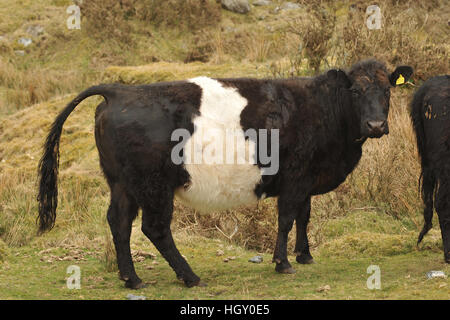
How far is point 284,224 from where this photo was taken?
253 inches

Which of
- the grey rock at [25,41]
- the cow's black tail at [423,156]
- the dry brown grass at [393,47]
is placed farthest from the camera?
the grey rock at [25,41]

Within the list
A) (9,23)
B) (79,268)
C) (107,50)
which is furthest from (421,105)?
(9,23)

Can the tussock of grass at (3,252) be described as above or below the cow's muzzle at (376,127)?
below

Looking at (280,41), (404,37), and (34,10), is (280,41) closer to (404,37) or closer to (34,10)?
(404,37)

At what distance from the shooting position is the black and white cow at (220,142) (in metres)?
5.88

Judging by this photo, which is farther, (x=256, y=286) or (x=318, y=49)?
(x=318, y=49)

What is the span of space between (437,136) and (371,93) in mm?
892

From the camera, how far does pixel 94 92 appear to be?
20.2ft

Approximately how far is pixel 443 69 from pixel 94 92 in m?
7.75

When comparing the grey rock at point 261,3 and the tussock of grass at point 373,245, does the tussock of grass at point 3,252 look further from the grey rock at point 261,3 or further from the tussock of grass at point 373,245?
the grey rock at point 261,3

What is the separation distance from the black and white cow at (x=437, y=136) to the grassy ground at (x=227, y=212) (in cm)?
62

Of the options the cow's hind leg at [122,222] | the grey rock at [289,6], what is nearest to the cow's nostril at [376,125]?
the cow's hind leg at [122,222]

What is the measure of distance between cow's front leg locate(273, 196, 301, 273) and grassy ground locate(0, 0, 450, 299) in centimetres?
15

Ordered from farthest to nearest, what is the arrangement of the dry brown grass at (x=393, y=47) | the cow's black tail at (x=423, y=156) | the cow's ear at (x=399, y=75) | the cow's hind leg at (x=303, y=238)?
the dry brown grass at (x=393, y=47) → the cow's hind leg at (x=303, y=238) → the cow's black tail at (x=423, y=156) → the cow's ear at (x=399, y=75)
